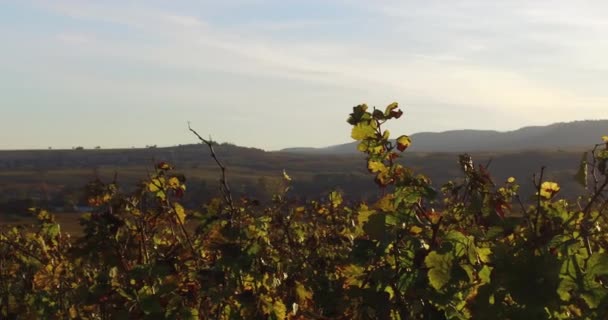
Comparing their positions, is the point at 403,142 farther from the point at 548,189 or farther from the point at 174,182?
the point at 174,182

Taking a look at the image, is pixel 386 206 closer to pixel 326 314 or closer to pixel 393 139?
pixel 393 139

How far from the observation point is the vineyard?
2.73m

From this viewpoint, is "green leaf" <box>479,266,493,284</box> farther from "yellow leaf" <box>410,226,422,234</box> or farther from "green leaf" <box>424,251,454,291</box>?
"yellow leaf" <box>410,226,422,234</box>

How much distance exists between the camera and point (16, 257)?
7145 millimetres

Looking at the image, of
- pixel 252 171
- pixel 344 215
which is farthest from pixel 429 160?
pixel 344 215

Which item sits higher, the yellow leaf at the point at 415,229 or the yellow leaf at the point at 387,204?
the yellow leaf at the point at 387,204

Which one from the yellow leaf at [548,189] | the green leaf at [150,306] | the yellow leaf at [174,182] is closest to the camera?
the yellow leaf at [548,189]

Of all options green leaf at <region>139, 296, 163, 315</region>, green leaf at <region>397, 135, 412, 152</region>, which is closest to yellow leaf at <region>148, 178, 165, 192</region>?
green leaf at <region>139, 296, 163, 315</region>

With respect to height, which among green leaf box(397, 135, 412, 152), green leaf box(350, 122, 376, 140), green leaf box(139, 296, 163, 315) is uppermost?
green leaf box(350, 122, 376, 140)

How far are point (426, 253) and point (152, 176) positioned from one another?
8.34 feet

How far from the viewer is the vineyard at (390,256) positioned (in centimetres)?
273

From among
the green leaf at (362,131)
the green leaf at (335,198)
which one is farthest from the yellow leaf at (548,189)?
the green leaf at (335,198)

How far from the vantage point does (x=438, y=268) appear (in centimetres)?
288

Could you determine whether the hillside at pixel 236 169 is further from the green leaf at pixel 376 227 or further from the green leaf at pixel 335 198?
the green leaf at pixel 376 227
